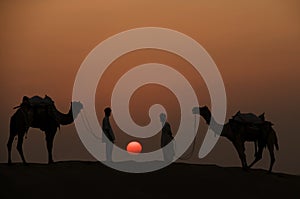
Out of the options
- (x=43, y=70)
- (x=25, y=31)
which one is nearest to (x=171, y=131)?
(x=43, y=70)

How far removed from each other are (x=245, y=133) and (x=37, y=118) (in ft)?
6.01

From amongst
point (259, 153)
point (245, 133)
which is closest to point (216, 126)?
point (245, 133)

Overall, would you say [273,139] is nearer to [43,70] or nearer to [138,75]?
[138,75]

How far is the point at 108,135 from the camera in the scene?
5.13 meters

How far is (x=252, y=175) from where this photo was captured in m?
5.06

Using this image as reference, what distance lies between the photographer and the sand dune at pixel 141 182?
4.78 metres

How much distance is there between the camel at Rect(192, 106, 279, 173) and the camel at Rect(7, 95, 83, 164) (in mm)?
1182

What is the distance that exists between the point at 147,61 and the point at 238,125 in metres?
0.99

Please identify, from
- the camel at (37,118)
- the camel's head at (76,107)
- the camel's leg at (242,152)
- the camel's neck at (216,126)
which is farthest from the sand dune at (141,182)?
the camel's head at (76,107)

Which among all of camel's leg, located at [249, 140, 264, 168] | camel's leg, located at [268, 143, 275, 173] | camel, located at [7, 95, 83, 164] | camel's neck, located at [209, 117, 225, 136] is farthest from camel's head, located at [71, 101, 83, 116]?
camel's leg, located at [268, 143, 275, 173]

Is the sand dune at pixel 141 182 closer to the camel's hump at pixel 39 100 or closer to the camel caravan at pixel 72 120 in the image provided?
the camel caravan at pixel 72 120

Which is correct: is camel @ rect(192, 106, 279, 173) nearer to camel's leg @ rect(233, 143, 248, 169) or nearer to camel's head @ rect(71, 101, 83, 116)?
camel's leg @ rect(233, 143, 248, 169)

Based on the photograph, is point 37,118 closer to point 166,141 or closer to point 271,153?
point 166,141

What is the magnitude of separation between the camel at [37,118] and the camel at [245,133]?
3.88 ft
